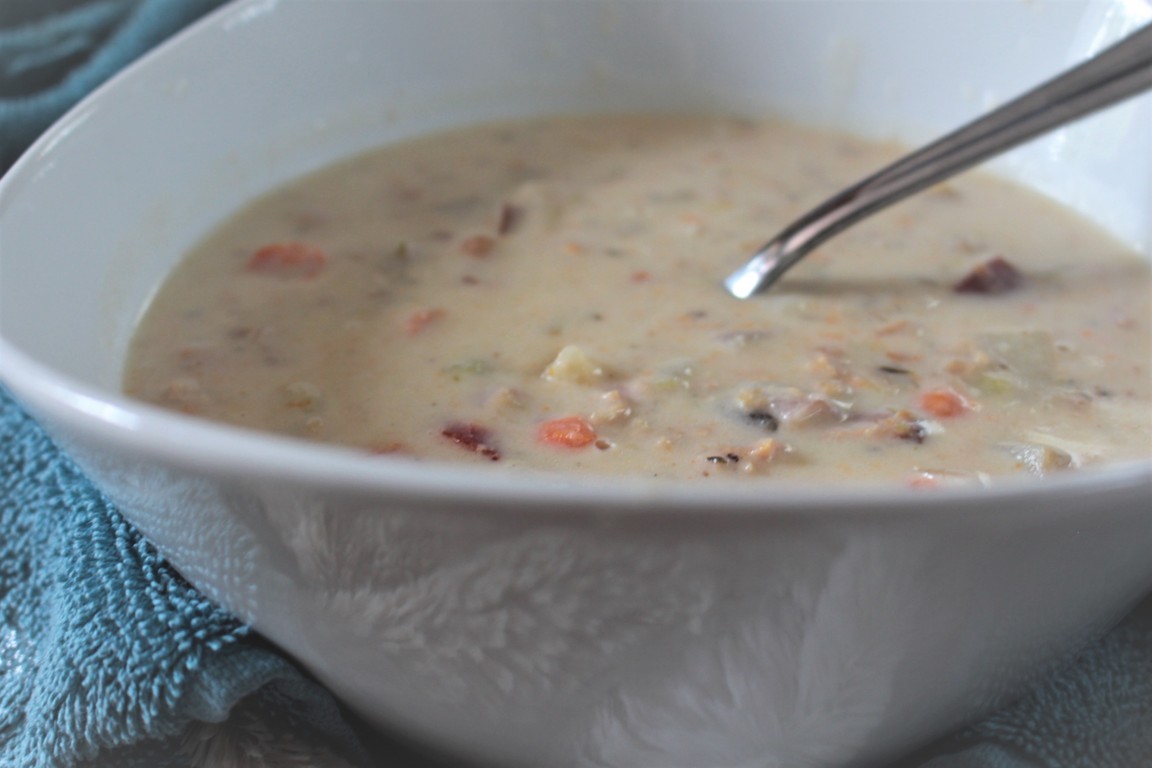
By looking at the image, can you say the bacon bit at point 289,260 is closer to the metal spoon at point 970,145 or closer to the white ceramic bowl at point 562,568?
the white ceramic bowl at point 562,568

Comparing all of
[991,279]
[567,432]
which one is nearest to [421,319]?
[567,432]

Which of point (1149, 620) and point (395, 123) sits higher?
point (1149, 620)

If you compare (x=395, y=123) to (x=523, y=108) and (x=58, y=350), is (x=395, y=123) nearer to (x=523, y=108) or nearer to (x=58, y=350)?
(x=523, y=108)

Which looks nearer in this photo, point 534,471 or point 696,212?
point 534,471

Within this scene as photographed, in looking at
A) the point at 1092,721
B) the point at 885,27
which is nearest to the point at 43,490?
the point at 1092,721

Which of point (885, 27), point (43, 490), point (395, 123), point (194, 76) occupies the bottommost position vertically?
point (43, 490)

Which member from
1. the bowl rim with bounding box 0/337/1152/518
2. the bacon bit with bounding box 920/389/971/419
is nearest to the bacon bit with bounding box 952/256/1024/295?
the bacon bit with bounding box 920/389/971/419

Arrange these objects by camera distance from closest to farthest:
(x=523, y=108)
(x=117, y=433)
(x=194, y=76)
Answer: (x=117, y=433) → (x=194, y=76) → (x=523, y=108)
